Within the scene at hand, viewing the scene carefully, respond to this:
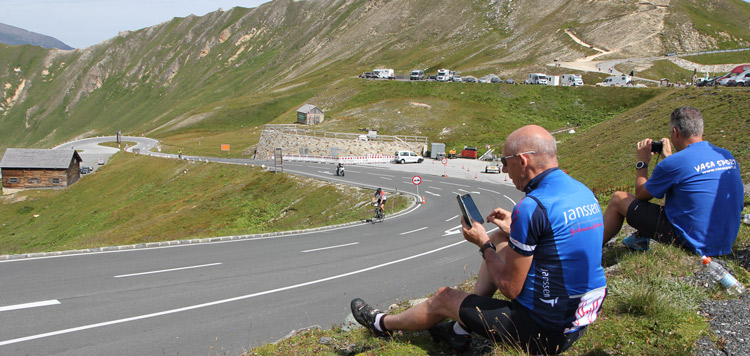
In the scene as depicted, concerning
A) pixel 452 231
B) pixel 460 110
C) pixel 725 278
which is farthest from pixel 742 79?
pixel 725 278

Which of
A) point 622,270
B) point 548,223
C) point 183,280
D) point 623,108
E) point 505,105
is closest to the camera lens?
point 548,223

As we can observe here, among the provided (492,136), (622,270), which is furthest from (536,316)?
(492,136)

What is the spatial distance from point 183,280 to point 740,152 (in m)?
23.4

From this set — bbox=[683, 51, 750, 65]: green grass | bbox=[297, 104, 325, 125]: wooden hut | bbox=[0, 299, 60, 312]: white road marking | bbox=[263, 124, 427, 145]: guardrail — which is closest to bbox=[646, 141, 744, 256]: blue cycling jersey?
bbox=[0, 299, 60, 312]: white road marking

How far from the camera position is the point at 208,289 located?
417 inches

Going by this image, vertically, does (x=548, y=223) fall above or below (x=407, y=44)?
below

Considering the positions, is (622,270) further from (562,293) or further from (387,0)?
(387,0)

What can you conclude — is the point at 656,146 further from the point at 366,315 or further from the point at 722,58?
the point at 722,58

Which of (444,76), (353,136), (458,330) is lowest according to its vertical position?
(458,330)

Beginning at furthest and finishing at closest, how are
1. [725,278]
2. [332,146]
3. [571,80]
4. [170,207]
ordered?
[571,80]
[332,146]
[170,207]
[725,278]

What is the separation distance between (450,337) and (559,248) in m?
1.52

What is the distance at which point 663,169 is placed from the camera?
19.3 feet

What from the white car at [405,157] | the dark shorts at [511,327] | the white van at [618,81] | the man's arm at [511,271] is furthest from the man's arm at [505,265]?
the white van at [618,81]

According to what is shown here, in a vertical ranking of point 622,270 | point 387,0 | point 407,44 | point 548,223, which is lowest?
point 622,270
